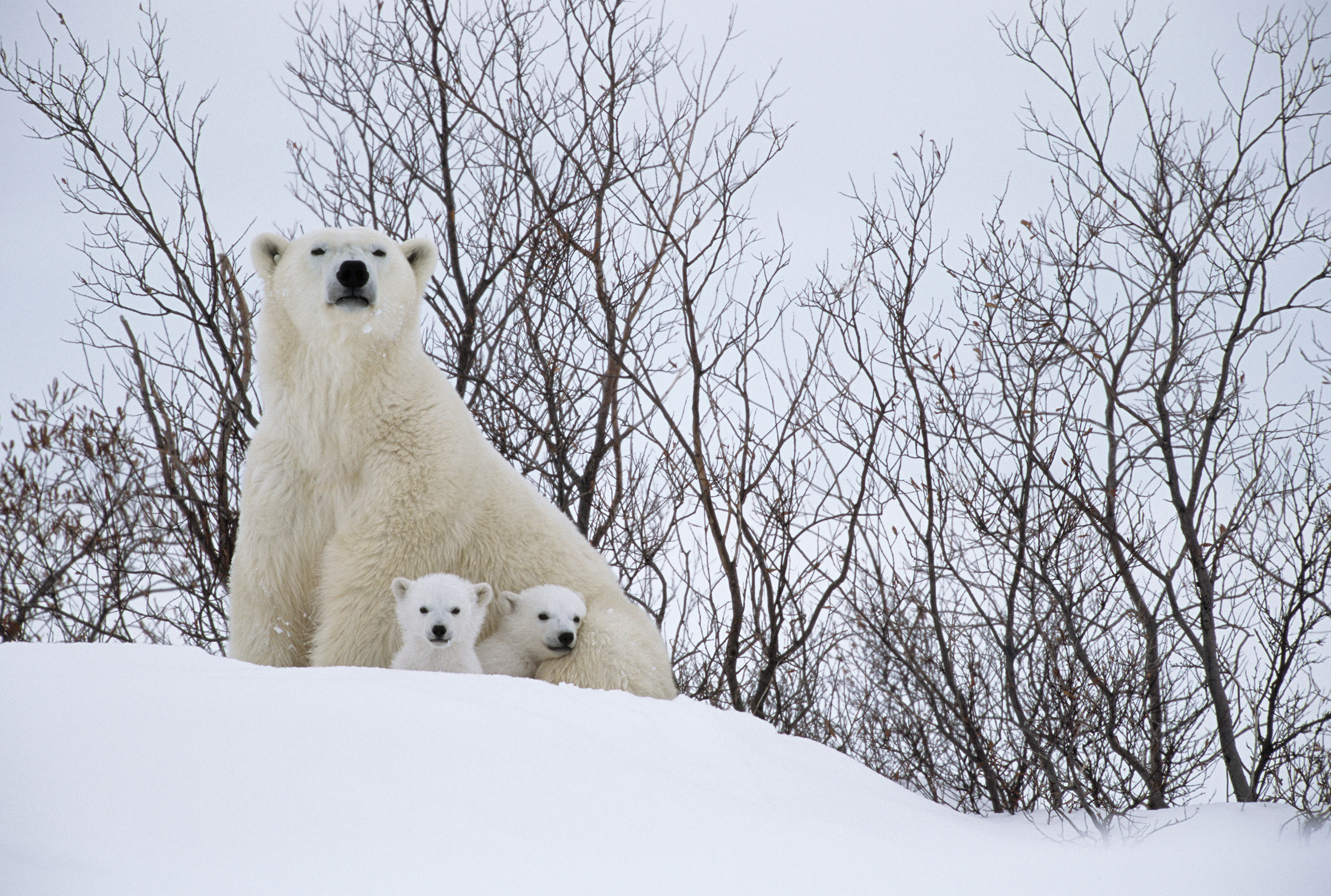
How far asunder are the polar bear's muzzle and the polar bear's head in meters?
1.02

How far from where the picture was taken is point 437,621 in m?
3.40

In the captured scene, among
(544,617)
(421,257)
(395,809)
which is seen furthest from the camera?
(421,257)

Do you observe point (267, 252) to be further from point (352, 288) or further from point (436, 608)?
point (436, 608)

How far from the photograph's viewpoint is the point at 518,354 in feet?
22.6

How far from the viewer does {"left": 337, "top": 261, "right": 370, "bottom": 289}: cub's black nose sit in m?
3.59

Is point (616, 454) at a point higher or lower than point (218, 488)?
higher

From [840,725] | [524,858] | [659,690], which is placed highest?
[840,725]

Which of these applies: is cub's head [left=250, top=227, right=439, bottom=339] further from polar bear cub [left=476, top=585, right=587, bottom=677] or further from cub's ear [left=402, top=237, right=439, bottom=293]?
polar bear cub [left=476, top=585, right=587, bottom=677]

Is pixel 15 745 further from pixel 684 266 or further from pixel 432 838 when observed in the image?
pixel 684 266

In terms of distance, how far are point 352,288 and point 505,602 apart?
130 centimetres

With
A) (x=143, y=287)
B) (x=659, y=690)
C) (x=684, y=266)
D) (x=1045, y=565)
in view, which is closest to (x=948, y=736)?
(x=1045, y=565)

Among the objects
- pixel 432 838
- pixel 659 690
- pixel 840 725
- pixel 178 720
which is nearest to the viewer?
pixel 432 838

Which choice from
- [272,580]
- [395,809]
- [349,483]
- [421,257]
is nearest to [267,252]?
[421,257]

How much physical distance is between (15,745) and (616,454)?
14.1 feet
